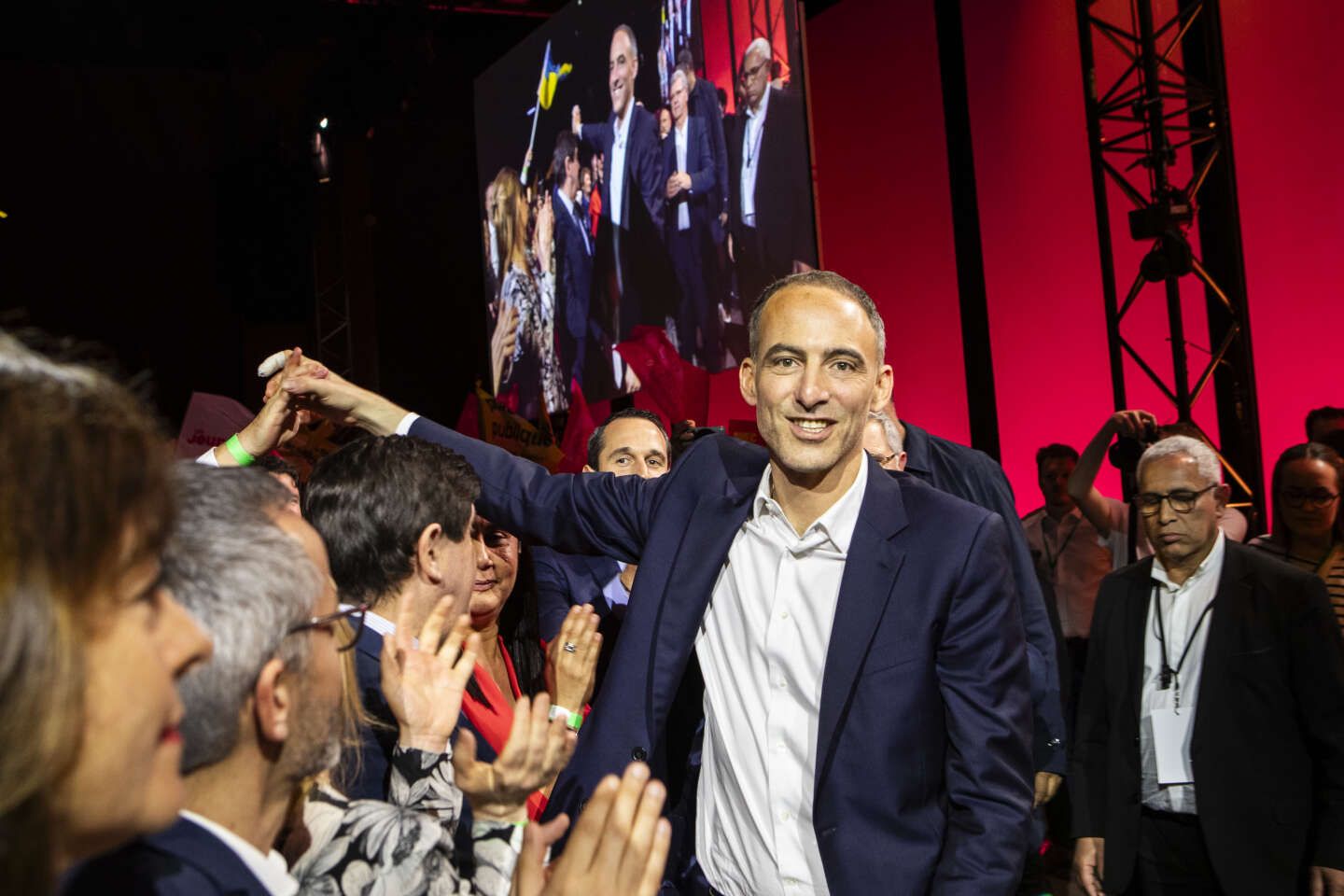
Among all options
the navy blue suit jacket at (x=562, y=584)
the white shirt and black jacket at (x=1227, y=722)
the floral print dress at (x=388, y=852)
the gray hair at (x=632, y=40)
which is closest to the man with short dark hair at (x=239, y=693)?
the floral print dress at (x=388, y=852)

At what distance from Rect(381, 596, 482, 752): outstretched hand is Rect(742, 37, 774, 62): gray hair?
166 inches

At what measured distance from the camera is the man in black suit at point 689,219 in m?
5.66

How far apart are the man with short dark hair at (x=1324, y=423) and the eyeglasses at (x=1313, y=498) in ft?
2.00

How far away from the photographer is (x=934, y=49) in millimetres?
8477

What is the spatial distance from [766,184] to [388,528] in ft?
12.2

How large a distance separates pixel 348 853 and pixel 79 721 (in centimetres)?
65

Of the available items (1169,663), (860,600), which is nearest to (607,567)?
(1169,663)

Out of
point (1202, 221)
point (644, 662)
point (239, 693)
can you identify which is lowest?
point (644, 662)

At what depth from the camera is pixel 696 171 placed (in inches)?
226

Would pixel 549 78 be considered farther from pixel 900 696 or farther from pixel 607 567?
pixel 900 696

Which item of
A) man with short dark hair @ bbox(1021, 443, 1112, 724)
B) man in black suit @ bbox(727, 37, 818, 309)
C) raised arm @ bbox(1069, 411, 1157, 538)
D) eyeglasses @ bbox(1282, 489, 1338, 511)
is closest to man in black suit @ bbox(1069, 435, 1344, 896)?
eyeglasses @ bbox(1282, 489, 1338, 511)

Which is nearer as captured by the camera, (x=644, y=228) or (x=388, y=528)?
(x=388, y=528)

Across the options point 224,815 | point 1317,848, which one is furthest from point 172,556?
point 1317,848

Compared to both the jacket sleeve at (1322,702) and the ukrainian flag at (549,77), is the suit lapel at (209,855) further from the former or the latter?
the ukrainian flag at (549,77)
